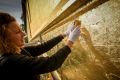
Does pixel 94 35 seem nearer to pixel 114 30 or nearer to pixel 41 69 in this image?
pixel 114 30

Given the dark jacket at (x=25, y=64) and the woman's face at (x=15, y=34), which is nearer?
the dark jacket at (x=25, y=64)

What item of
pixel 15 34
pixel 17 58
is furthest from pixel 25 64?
pixel 15 34

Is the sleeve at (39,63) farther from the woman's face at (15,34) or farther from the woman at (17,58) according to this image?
the woman's face at (15,34)

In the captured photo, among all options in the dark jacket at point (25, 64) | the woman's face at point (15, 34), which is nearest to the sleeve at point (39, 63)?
the dark jacket at point (25, 64)

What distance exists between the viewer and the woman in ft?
4.94

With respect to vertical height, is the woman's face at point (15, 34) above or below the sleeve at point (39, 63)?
above

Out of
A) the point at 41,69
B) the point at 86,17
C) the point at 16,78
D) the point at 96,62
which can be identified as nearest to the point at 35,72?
the point at 41,69

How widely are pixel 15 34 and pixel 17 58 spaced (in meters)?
0.25

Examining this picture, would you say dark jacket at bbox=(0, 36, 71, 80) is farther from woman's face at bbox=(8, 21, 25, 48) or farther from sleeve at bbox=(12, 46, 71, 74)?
woman's face at bbox=(8, 21, 25, 48)

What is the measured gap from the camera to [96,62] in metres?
1.67

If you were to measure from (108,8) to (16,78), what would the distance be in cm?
92

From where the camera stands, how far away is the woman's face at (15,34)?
1.64m

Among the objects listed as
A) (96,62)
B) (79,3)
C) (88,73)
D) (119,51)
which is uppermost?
(79,3)

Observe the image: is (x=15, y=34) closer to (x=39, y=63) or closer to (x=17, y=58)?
(x=17, y=58)
